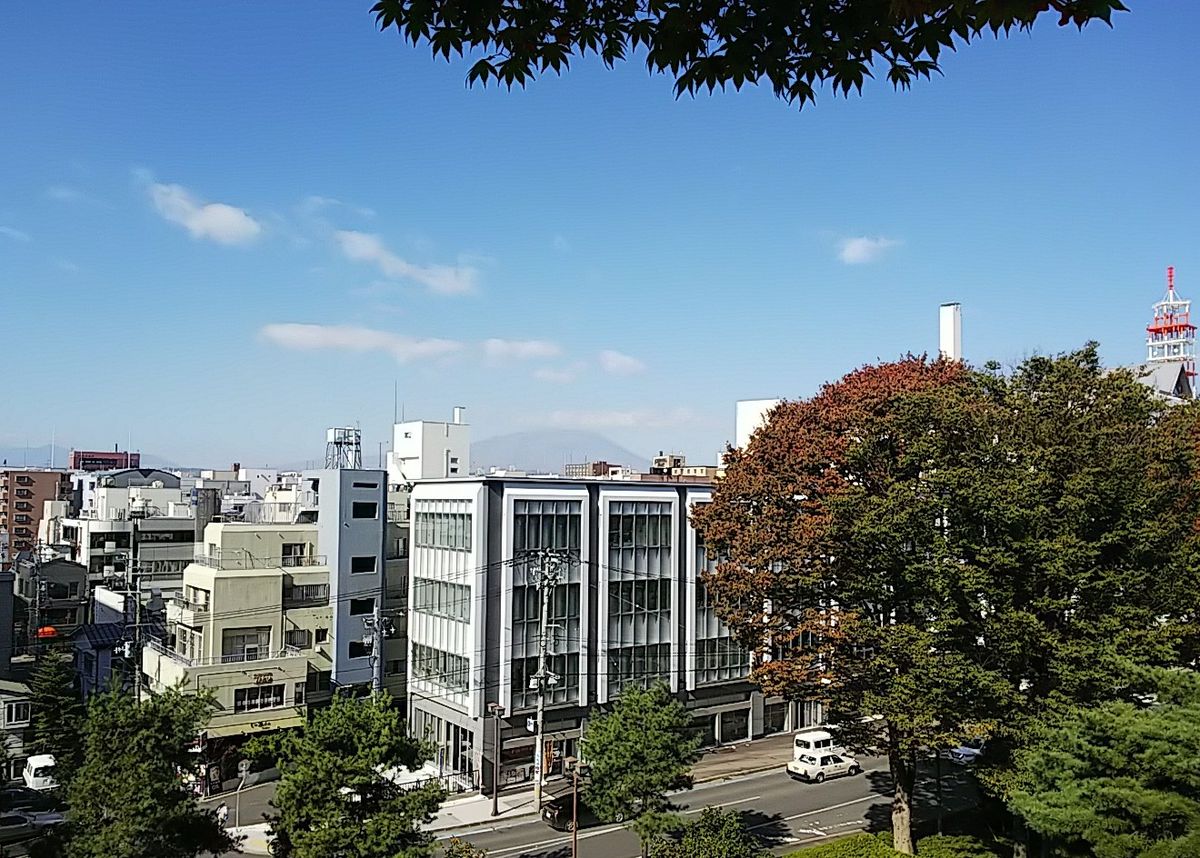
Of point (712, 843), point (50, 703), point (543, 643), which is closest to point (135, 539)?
point (50, 703)

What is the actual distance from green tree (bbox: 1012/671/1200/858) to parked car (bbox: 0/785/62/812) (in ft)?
84.8

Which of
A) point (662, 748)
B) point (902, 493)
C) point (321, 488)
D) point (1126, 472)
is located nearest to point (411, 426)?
point (321, 488)

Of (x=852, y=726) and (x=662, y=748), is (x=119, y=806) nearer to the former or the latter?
(x=662, y=748)

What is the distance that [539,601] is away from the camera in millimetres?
31812

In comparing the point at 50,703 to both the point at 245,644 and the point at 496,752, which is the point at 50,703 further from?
the point at 496,752

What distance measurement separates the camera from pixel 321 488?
1431 inches

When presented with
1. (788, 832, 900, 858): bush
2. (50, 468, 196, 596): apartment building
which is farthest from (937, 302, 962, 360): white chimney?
(50, 468, 196, 596): apartment building

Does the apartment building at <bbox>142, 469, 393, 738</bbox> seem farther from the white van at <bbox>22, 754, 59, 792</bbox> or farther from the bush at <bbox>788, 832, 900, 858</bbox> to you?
the bush at <bbox>788, 832, 900, 858</bbox>

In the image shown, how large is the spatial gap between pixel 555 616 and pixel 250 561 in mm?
11661

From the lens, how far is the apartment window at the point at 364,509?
3600 centimetres

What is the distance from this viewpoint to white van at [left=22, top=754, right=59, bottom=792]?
30.2 m

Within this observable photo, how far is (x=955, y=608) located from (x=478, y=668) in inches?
633

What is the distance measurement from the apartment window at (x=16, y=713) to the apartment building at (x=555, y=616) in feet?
45.8

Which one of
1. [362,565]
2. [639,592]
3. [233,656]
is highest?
[362,565]
